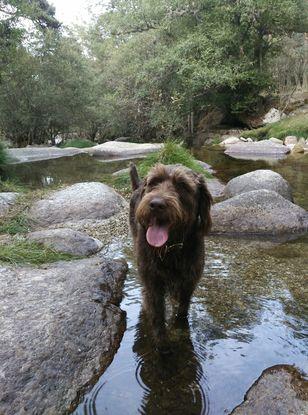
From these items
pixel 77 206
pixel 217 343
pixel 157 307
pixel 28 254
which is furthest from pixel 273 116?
pixel 157 307

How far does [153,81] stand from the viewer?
2816cm

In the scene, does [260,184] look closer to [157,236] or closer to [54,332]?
[157,236]

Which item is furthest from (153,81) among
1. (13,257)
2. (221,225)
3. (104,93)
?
(13,257)

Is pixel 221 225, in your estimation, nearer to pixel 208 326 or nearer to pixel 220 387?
pixel 208 326

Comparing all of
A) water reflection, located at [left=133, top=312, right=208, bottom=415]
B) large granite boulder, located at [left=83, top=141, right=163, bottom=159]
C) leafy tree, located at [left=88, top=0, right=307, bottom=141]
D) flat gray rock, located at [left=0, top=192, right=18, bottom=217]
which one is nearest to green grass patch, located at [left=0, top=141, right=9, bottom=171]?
flat gray rock, located at [left=0, top=192, right=18, bottom=217]

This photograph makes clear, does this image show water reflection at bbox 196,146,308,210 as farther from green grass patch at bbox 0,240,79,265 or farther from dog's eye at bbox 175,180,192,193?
dog's eye at bbox 175,180,192,193

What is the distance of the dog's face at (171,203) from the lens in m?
3.46

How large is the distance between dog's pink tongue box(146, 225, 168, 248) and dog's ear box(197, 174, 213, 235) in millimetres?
579

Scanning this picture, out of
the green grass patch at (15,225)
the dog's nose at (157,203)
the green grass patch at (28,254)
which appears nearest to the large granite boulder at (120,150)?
the green grass patch at (15,225)

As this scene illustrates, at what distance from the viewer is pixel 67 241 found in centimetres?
644

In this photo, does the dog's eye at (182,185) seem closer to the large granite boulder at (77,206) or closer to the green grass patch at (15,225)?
the green grass patch at (15,225)

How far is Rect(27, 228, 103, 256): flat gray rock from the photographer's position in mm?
6254

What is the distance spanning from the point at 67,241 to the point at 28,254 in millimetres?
935

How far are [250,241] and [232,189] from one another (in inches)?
124
